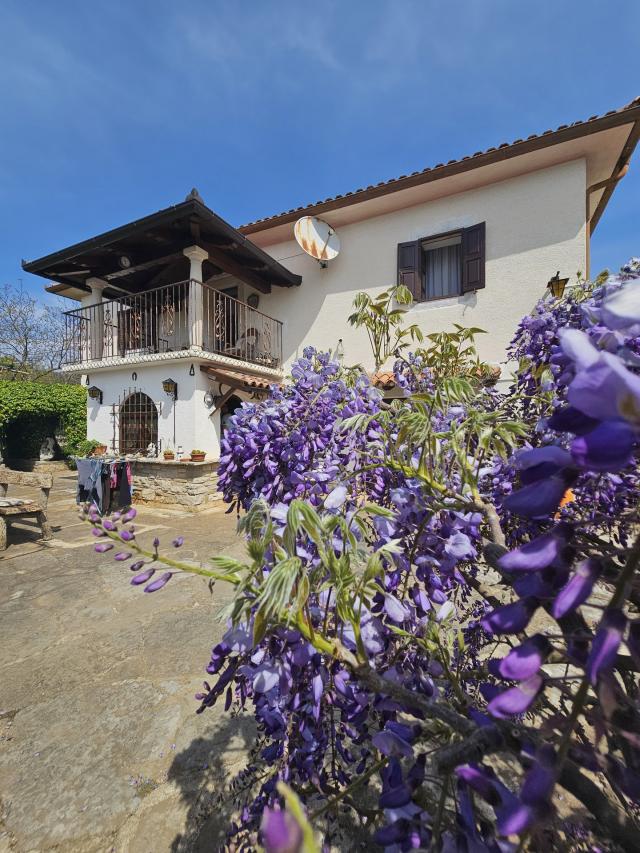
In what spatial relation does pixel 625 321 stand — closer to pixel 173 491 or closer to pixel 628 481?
pixel 628 481

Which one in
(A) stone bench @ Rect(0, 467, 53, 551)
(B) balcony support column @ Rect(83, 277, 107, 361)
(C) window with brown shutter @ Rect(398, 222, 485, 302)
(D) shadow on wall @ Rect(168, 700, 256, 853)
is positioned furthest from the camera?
(B) balcony support column @ Rect(83, 277, 107, 361)

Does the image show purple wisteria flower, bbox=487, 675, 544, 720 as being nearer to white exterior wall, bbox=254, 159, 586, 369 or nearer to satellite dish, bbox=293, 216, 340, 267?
white exterior wall, bbox=254, 159, 586, 369

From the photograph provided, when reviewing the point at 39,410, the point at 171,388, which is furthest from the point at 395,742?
the point at 39,410

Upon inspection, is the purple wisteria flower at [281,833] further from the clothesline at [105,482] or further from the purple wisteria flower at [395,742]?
the clothesline at [105,482]

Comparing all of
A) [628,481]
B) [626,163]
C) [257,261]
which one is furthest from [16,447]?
[626,163]

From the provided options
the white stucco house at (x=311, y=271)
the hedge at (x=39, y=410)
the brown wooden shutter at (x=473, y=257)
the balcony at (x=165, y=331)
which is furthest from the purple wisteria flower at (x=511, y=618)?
the hedge at (x=39, y=410)

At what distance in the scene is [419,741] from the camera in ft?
2.33

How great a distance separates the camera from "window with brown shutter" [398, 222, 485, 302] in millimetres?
7133

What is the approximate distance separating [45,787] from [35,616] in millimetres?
2008

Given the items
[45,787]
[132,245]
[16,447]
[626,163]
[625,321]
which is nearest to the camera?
[625,321]

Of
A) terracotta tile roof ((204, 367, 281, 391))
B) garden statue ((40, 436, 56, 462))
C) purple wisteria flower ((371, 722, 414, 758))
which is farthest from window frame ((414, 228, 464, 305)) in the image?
garden statue ((40, 436, 56, 462))

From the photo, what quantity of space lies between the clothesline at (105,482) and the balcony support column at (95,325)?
10.8 feet

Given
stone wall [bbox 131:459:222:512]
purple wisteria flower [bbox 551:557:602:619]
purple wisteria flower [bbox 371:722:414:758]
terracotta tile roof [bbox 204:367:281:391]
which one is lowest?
stone wall [bbox 131:459:222:512]

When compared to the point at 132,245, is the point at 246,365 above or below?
below
